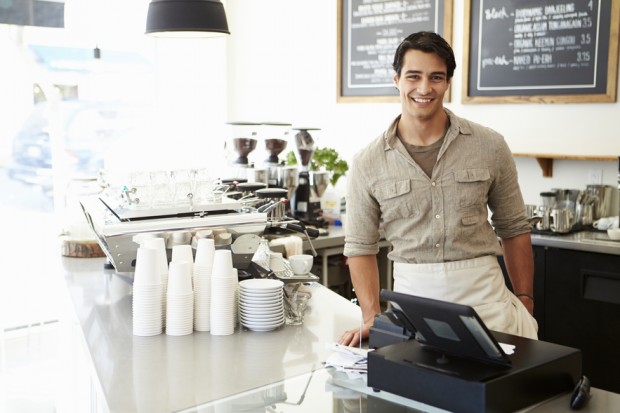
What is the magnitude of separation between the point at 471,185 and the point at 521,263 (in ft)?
1.27

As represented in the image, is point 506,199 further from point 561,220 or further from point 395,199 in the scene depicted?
point 561,220

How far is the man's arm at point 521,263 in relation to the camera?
2475 mm

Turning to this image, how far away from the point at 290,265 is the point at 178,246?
0.44 meters

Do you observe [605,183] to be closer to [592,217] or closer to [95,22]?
[592,217]

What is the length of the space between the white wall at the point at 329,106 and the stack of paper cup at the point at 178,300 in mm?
2670

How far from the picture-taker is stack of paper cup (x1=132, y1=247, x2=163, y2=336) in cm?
224

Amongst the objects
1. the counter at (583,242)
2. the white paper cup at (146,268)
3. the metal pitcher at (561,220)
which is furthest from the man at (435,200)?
the metal pitcher at (561,220)

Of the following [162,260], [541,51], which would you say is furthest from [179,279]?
[541,51]

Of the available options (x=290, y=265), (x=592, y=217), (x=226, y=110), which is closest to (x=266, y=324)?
(x=290, y=265)

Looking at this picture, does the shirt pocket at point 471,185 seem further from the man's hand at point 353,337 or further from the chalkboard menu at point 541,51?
the chalkboard menu at point 541,51

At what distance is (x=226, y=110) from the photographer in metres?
6.08

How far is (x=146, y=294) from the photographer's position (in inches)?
88.0

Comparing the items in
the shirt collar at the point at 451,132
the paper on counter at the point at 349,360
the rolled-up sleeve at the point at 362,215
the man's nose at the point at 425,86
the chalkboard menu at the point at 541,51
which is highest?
the chalkboard menu at the point at 541,51

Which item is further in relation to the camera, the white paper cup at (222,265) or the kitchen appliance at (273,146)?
the kitchen appliance at (273,146)
